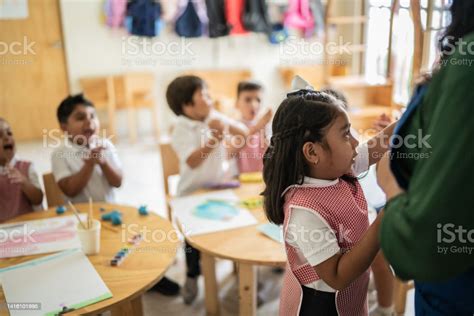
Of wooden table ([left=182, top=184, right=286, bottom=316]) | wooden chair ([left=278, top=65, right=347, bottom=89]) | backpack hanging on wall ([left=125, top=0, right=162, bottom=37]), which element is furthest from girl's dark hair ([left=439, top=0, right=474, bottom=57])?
wooden chair ([left=278, top=65, right=347, bottom=89])

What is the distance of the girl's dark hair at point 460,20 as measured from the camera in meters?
0.71

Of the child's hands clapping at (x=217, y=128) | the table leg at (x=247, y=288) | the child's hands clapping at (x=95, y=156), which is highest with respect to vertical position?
the child's hands clapping at (x=217, y=128)

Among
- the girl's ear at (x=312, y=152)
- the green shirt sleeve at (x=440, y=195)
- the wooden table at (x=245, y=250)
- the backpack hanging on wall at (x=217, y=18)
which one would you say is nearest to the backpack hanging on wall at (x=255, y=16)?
the backpack hanging on wall at (x=217, y=18)

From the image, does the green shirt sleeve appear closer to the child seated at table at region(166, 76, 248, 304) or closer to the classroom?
the classroom

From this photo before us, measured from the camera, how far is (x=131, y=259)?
1.39 meters

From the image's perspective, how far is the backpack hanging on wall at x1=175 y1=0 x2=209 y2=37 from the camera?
4.62 metres

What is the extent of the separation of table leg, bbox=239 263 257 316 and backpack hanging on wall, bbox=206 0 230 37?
3.18 meters

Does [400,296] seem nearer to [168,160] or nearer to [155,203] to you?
[168,160]

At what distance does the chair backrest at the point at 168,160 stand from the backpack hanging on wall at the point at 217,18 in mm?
2292

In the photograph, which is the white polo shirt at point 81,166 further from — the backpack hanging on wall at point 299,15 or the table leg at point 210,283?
the backpack hanging on wall at point 299,15

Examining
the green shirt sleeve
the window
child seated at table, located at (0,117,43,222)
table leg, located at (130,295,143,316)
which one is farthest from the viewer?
the window

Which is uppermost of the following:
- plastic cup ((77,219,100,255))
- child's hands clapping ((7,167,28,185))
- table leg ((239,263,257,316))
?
child's hands clapping ((7,167,28,185))

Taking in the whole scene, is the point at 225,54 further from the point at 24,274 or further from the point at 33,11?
the point at 24,274

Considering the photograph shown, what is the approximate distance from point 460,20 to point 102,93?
4703mm
